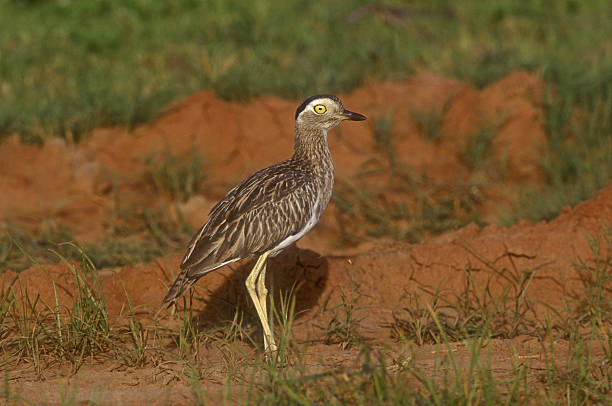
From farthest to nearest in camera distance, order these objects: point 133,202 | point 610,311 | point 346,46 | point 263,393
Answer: point 346,46 < point 133,202 < point 610,311 < point 263,393

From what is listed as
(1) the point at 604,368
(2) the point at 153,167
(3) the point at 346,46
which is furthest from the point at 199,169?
(1) the point at 604,368

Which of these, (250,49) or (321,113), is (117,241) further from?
(250,49)

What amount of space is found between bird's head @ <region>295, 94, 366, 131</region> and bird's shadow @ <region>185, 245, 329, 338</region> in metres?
1.06

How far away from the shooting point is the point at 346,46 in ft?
34.9

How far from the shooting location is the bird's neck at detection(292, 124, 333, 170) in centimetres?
604

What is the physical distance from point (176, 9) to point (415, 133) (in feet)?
16.8

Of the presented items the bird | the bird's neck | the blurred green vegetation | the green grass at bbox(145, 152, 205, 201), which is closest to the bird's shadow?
the bird

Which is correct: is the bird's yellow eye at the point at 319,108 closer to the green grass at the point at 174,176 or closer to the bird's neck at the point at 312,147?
the bird's neck at the point at 312,147

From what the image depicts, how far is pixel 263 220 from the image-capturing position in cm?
549

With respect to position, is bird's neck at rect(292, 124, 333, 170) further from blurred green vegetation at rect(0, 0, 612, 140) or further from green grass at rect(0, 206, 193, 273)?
blurred green vegetation at rect(0, 0, 612, 140)

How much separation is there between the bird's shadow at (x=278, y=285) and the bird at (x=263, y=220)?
507mm

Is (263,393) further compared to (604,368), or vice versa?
(604,368)

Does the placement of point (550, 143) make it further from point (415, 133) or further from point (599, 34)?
point (599, 34)

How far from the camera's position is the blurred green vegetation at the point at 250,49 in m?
9.44
